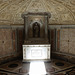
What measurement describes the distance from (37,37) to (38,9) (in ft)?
8.43

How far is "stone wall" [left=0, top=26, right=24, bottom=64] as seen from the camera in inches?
319

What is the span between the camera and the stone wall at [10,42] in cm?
810

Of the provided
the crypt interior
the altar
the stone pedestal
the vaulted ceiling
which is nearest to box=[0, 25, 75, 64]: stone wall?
the crypt interior

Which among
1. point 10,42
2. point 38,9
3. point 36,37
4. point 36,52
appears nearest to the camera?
point 38,9

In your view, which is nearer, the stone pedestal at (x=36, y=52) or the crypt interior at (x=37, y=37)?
the crypt interior at (x=37, y=37)

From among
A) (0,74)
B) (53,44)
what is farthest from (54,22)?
(0,74)

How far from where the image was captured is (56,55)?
9.20 metres

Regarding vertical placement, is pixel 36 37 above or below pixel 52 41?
above

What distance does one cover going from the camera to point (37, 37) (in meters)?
8.26

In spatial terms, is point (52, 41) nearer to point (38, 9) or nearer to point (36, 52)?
point (36, 52)

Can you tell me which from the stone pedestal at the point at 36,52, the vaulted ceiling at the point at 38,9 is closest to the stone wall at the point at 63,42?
the vaulted ceiling at the point at 38,9

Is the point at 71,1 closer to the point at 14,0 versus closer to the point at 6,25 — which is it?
the point at 14,0

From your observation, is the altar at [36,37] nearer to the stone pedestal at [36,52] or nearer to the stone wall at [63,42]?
the stone pedestal at [36,52]

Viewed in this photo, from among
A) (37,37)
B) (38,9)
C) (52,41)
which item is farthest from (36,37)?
(38,9)
